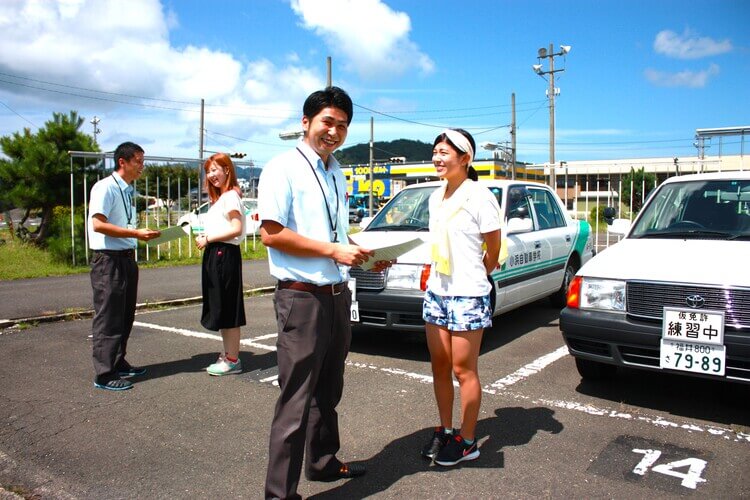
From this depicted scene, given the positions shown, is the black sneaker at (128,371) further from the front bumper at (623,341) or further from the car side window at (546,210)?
the car side window at (546,210)

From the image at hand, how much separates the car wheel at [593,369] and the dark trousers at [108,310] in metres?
3.70

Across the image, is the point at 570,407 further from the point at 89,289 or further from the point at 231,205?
the point at 89,289

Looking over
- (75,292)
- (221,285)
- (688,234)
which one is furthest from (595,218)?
(221,285)

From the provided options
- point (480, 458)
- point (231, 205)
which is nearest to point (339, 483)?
point (480, 458)

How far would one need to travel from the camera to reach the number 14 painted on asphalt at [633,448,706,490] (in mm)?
3078

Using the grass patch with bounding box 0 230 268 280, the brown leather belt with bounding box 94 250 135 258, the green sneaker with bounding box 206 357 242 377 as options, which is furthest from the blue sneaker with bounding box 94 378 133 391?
the grass patch with bounding box 0 230 268 280

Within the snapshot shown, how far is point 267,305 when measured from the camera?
8.50m

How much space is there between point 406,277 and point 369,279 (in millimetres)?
371

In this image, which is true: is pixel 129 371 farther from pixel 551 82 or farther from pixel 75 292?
pixel 551 82

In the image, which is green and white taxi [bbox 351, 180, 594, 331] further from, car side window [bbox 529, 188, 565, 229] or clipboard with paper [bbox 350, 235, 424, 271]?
clipboard with paper [bbox 350, 235, 424, 271]

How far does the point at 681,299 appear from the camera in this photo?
3.80 metres

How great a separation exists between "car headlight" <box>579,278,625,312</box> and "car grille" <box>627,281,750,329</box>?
0.22 ft

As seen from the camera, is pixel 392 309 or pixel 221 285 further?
pixel 392 309

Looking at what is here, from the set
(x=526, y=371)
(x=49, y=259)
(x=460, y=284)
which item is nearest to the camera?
(x=460, y=284)
